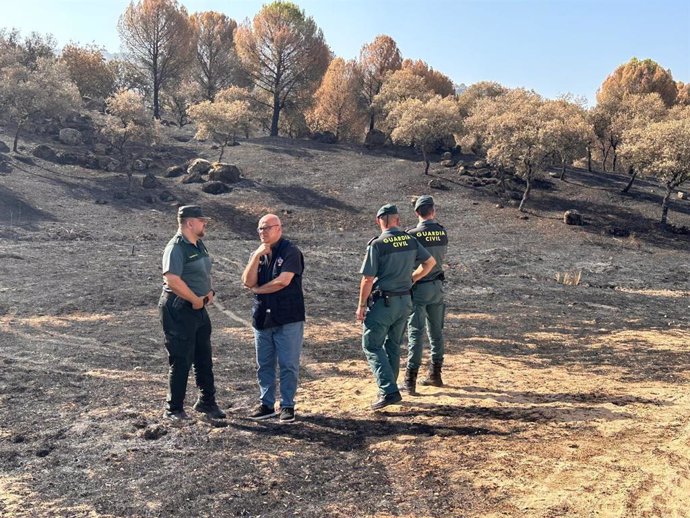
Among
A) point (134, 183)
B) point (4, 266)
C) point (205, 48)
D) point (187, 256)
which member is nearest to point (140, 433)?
point (187, 256)

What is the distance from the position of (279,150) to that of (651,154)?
2715cm

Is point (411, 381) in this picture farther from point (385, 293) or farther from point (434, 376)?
point (385, 293)

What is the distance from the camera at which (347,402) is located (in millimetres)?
6711

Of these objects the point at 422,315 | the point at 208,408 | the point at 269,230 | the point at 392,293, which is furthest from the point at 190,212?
the point at 422,315

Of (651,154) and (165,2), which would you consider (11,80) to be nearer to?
(165,2)

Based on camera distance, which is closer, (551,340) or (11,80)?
(551,340)

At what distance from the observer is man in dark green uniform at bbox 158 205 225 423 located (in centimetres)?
560

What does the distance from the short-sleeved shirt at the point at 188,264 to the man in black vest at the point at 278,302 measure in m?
0.46

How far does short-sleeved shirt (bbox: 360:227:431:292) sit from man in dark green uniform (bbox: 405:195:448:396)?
597 mm

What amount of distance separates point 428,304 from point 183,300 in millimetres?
3046

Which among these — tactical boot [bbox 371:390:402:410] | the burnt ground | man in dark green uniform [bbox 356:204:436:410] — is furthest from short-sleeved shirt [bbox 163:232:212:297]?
tactical boot [bbox 371:390:402:410]

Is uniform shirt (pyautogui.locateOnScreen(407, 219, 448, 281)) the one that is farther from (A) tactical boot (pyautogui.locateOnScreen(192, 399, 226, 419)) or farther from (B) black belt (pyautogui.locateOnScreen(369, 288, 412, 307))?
(A) tactical boot (pyautogui.locateOnScreen(192, 399, 226, 419))

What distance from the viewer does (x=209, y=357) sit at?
6.09 metres

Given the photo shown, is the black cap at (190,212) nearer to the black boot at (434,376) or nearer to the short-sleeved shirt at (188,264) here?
the short-sleeved shirt at (188,264)
